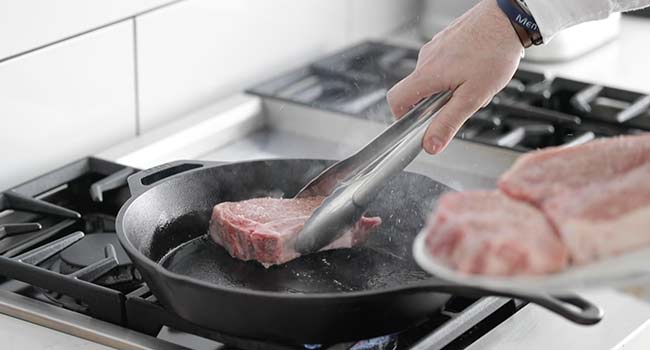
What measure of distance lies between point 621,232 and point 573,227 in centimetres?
3

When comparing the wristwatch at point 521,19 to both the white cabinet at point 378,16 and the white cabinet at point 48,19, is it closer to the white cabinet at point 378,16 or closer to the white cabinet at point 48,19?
the white cabinet at point 48,19

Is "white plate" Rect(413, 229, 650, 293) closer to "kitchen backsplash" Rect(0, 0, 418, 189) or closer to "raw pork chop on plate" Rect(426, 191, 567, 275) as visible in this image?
"raw pork chop on plate" Rect(426, 191, 567, 275)

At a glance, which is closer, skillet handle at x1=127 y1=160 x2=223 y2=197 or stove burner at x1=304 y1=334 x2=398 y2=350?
stove burner at x1=304 y1=334 x2=398 y2=350

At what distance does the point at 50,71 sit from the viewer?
1.50 m

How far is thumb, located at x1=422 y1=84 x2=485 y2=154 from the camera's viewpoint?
1.22 m

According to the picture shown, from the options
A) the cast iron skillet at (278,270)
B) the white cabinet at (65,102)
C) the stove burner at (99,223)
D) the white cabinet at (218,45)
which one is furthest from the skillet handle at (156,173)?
the white cabinet at (218,45)

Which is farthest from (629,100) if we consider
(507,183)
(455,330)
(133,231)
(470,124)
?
(507,183)

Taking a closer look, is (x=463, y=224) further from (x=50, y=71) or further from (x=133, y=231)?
(x=50, y=71)

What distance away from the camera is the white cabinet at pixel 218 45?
1692 mm

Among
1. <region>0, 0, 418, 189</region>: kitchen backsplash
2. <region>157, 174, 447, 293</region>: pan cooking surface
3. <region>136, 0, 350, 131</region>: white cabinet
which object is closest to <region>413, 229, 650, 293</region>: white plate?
<region>157, 174, 447, 293</region>: pan cooking surface

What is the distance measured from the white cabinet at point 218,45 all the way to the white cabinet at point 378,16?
2.1 inches

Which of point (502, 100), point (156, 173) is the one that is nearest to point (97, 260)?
point (156, 173)

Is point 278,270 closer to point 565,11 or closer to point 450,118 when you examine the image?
point 450,118

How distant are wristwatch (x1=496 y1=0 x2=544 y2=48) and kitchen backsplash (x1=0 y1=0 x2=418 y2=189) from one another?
0.58m
